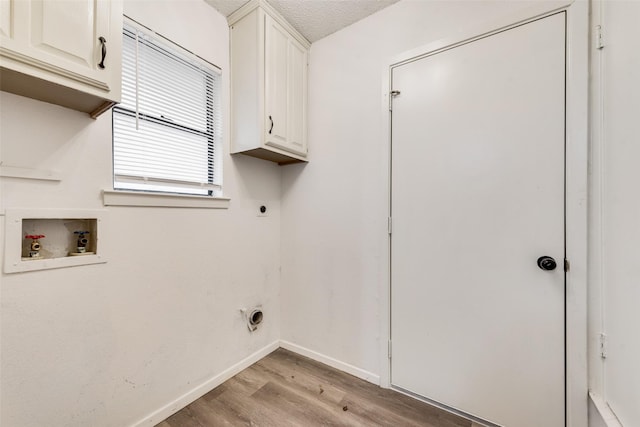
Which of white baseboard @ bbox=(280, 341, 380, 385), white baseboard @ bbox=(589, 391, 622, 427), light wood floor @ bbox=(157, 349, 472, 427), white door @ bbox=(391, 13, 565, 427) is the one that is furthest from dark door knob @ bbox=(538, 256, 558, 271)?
white baseboard @ bbox=(280, 341, 380, 385)

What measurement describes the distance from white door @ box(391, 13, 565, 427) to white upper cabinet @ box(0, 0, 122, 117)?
5.17ft

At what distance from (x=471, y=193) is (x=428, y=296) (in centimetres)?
70

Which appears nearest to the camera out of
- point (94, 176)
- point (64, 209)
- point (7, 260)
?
point (7, 260)

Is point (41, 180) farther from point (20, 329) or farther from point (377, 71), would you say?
point (377, 71)

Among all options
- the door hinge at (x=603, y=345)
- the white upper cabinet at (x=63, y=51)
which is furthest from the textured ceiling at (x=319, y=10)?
the door hinge at (x=603, y=345)

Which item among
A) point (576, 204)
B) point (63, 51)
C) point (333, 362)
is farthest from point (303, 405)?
point (63, 51)

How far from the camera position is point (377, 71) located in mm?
1818

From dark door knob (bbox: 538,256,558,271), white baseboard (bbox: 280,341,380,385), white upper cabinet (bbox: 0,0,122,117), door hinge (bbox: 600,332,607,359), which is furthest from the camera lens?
white baseboard (bbox: 280,341,380,385)

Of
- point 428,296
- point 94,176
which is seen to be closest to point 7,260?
point 94,176

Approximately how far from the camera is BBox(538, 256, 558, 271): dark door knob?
127 centimetres

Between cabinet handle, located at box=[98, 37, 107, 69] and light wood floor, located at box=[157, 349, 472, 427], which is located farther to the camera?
light wood floor, located at box=[157, 349, 472, 427]

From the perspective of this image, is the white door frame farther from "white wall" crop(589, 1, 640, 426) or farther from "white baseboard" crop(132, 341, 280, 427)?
"white baseboard" crop(132, 341, 280, 427)

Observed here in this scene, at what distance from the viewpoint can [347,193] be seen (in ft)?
6.41

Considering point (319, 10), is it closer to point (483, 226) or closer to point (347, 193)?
point (347, 193)
